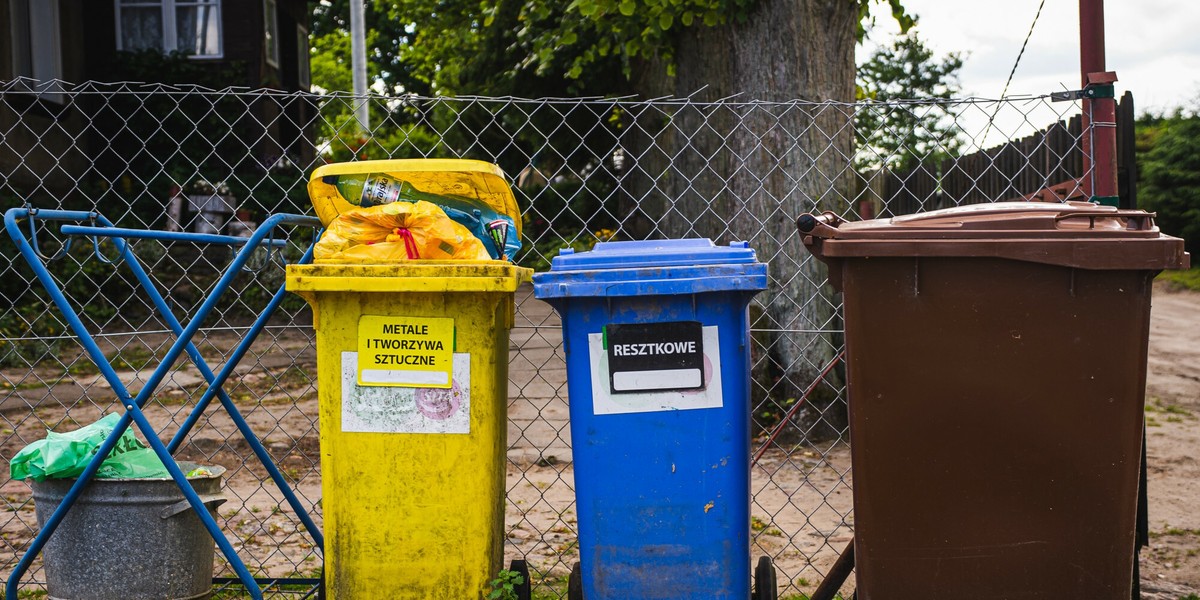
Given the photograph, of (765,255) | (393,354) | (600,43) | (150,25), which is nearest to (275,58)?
(150,25)

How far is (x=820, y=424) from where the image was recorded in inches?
238

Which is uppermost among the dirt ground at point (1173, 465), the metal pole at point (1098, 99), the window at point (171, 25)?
the window at point (171, 25)

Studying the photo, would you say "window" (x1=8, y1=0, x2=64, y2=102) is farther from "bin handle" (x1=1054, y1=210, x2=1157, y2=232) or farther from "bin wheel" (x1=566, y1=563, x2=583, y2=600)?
"bin handle" (x1=1054, y1=210, x2=1157, y2=232)

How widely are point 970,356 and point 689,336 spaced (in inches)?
28.6

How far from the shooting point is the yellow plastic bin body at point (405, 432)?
293 cm

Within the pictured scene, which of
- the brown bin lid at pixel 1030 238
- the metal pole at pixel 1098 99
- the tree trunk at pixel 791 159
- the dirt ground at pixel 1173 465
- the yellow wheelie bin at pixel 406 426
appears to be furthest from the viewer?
the tree trunk at pixel 791 159

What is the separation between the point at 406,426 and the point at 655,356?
73cm

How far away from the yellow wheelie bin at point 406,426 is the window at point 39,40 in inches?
424

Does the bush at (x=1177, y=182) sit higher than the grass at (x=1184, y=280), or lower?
higher

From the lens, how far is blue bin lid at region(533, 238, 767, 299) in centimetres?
280

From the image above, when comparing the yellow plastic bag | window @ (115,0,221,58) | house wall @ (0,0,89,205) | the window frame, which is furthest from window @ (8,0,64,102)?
the yellow plastic bag

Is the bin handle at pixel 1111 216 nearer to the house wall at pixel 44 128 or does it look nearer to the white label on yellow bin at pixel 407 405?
the white label on yellow bin at pixel 407 405

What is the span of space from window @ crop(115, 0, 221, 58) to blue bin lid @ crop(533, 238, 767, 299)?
519 inches

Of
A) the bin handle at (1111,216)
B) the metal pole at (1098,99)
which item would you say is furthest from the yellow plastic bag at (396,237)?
the metal pole at (1098,99)
